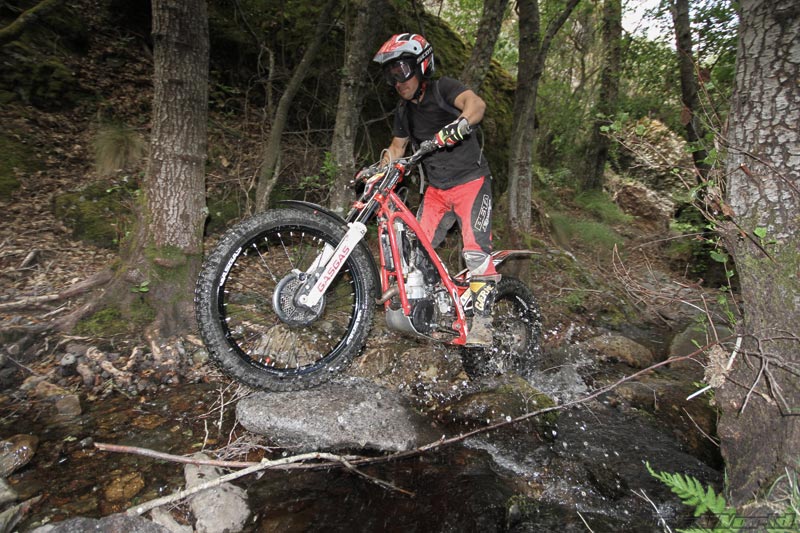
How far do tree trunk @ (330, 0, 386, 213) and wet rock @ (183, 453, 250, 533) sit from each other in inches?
116

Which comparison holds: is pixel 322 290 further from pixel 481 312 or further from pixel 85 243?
pixel 85 243

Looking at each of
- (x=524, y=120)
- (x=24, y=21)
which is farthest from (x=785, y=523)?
(x=24, y=21)

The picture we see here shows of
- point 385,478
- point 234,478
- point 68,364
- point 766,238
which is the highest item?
point 766,238

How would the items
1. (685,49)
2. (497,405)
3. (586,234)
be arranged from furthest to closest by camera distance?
(586,234)
(685,49)
(497,405)

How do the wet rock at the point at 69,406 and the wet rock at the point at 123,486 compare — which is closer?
the wet rock at the point at 123,486

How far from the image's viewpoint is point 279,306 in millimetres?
2893

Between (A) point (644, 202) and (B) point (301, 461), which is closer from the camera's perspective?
(B) point (301, 461)

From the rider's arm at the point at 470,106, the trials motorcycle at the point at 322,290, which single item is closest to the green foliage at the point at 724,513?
the trials motorcycle at the point at 322,290

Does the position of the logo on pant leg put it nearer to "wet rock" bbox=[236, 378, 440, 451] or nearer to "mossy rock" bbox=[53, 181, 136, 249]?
"wet rock" bbox=[236, 378, 440, 451]

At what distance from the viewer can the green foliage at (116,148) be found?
5.24 m

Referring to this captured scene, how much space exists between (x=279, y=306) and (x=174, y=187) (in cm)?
177

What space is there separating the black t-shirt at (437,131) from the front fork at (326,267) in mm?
1159

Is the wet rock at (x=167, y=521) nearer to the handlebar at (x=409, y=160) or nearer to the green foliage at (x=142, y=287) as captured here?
the green foliage at (x=142, y=287)

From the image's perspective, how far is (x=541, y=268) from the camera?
7.02 metres
